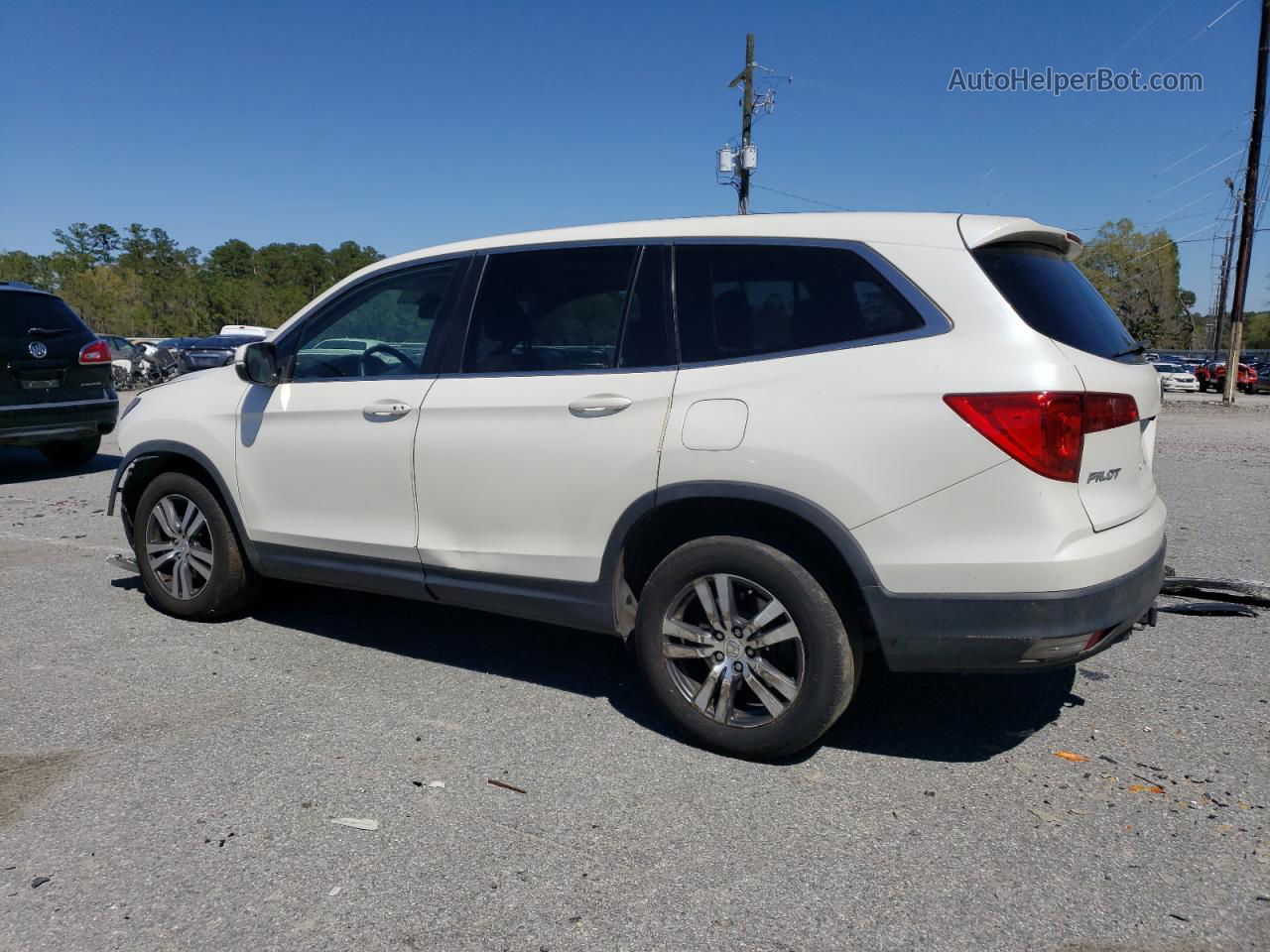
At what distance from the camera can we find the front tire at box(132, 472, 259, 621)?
492cm

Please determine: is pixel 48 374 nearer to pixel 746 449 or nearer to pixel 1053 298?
pixel 746 449

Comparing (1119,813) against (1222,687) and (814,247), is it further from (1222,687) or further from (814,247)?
(814,247)

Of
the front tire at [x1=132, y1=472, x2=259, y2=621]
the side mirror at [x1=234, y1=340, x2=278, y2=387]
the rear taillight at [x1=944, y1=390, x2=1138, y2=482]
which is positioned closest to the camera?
the rear taillight at [x1=944, y1=390, x2=1138, y2=482]

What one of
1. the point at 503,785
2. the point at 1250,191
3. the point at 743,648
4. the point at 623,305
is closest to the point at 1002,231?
the point at 623,305

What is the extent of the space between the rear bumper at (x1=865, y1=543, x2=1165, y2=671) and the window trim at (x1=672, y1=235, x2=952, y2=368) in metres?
0.83

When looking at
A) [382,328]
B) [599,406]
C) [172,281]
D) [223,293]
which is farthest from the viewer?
[172,281]

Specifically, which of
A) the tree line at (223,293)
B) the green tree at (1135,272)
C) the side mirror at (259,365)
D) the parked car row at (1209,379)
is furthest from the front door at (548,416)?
the green tree at (1135,272)

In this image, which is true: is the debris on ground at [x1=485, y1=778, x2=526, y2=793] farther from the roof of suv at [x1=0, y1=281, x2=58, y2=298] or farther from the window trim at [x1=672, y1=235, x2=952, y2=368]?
the roof of suv at [x1=0, y1=281, x2=58, y2=298]

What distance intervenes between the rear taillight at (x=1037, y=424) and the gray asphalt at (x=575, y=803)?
3.72ft

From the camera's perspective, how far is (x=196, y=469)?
5.06 m

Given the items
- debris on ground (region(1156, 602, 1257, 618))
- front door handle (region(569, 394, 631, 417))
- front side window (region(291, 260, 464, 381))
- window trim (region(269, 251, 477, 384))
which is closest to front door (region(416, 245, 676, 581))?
front door handle (region(569, 394, 631, 417))

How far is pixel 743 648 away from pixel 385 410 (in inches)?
74.8

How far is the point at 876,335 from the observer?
3230 mm

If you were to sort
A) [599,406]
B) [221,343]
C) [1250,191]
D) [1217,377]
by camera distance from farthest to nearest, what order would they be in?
[1217,377] → [221,343] → [1250,191] → [599,406]
